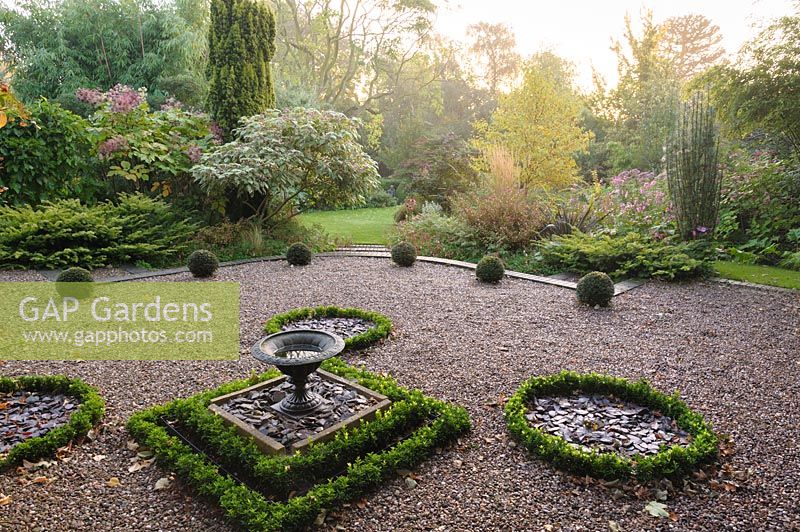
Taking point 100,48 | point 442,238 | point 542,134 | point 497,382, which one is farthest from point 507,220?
point 100,48

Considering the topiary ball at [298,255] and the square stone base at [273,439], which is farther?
the topiary ball at [298,255]

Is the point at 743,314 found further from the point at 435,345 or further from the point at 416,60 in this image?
the point at 416,60

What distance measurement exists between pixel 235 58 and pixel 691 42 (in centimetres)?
2067

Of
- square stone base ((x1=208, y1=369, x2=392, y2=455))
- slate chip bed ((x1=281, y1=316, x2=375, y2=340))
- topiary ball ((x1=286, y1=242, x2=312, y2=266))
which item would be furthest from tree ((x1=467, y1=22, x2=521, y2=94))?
square stone base ((x1=208, y1=369, x2=392, y2=455))

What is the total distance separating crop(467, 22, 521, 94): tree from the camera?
2372 cm

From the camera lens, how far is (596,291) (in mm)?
4945

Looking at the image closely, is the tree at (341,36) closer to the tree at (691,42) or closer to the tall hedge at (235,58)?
the tall hedge at (235,58)

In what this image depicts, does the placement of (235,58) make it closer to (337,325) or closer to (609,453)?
(337,325)

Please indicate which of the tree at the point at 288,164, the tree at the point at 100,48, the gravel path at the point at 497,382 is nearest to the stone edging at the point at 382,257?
the gravel path at the point at 497,382

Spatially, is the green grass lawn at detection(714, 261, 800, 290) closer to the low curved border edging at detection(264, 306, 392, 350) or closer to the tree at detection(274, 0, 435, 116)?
the low curved border edging at detection(264, 306, 392, 350)

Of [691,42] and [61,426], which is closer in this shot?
[61,426]

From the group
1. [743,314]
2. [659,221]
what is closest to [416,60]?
[659,221]

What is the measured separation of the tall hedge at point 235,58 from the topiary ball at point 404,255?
3.87m

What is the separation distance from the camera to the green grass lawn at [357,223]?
1006 centimetres
